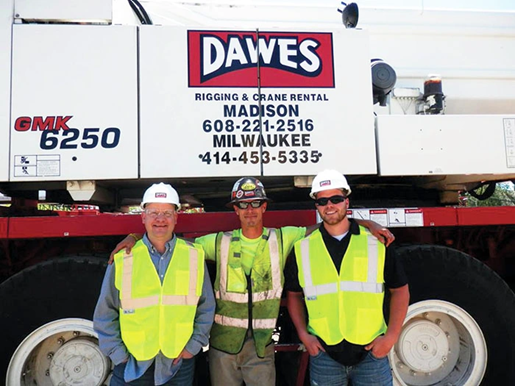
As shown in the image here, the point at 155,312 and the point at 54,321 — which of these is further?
the point at 54,321

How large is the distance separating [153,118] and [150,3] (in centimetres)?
146

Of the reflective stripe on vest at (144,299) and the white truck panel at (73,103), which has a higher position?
the white truck panel at (73,103)

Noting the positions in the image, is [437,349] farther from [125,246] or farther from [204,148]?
[125,246]

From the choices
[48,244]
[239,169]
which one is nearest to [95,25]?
[239,169]

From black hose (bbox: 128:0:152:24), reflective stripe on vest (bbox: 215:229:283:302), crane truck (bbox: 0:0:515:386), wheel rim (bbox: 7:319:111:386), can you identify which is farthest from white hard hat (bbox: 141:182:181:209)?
black hose (bbox: 128:0:152:24)

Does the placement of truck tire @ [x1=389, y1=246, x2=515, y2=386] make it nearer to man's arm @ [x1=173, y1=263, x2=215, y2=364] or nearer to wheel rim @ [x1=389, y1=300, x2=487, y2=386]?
wheel rim @ [x1=389, y1=300, x2=487, y2=386]

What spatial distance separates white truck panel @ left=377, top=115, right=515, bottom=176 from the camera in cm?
295

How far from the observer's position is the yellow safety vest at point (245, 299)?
251 cm

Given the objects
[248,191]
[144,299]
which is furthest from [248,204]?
[144,299]

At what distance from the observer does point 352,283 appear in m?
2.34

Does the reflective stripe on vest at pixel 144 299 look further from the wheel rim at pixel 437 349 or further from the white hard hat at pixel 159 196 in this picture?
the wheel rim at pixel 437 349

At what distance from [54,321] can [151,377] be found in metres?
0.99

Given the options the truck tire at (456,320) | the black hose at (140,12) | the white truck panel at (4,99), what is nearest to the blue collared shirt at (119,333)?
the white truck panel at (4,99)

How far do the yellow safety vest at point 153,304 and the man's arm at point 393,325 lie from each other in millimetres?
1017
